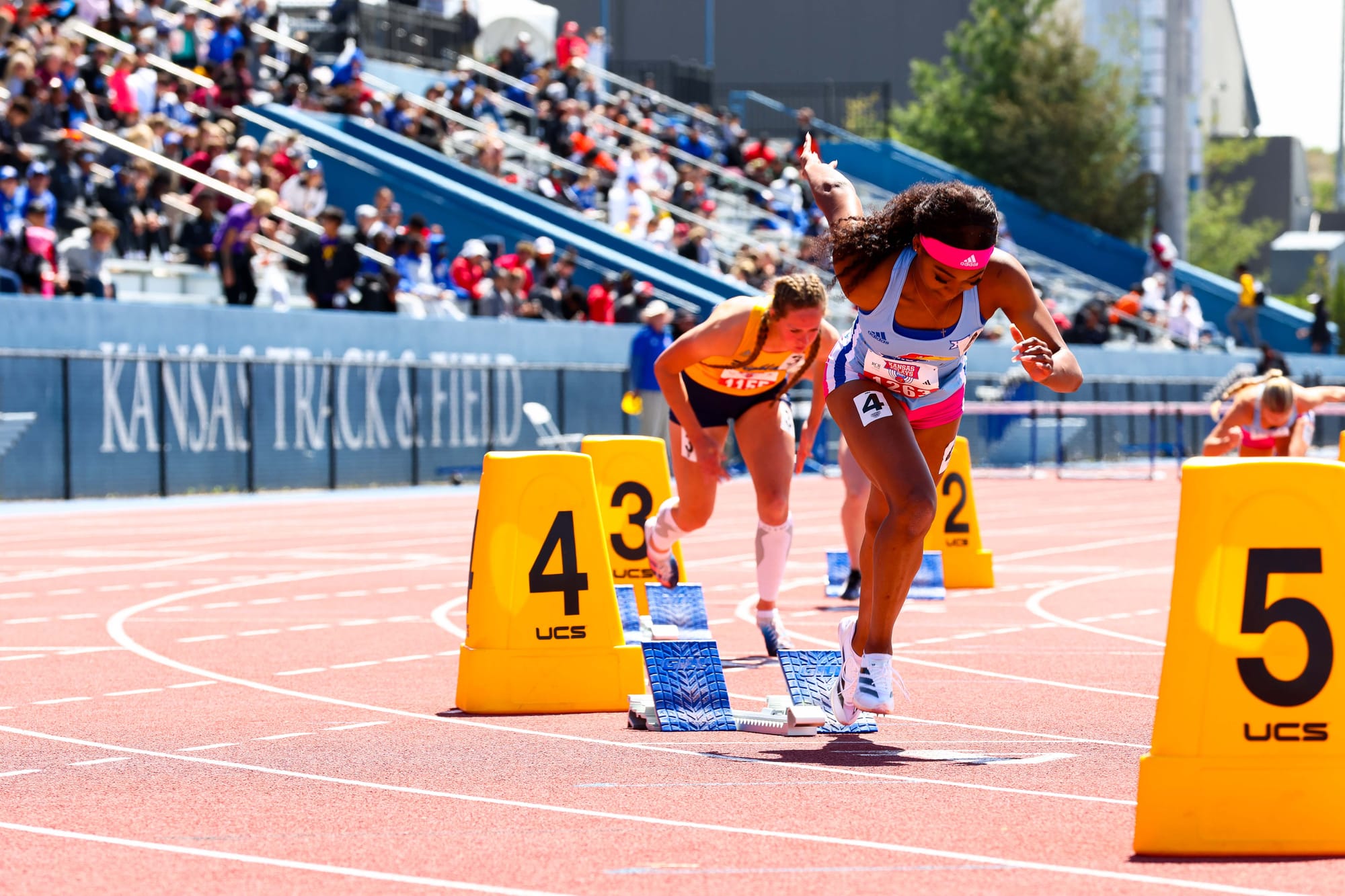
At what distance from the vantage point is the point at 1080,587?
1526 centimetres

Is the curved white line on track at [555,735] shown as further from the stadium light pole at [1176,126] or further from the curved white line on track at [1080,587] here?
the stadium light pole at [1176,126]

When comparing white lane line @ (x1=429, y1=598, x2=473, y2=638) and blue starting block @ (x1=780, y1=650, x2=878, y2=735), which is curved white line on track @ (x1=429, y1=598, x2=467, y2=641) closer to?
white lane line @ (x1=429, y1=598, x2=473, y2=638)

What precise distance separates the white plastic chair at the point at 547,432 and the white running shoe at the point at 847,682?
19.8 metres

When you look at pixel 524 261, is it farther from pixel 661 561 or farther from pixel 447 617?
pixel 661 561

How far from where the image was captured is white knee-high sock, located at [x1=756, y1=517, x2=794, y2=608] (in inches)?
428

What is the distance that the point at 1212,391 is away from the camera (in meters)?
43.2

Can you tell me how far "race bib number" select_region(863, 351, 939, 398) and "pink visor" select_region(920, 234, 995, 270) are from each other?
475 millimetres

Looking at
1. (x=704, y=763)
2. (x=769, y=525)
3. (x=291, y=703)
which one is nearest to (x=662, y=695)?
(x=704, y=763)

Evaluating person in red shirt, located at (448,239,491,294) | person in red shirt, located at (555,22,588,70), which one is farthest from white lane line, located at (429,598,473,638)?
person in red shirt, located at (555,22,588,70)

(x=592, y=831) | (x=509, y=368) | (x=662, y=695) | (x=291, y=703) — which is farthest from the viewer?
(x=509, y=368)

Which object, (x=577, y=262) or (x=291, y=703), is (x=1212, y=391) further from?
(x=291, y=703)

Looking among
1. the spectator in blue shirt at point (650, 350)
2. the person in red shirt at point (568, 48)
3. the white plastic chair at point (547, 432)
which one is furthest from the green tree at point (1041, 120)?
the spectator in blue shirt at point (650, 350)

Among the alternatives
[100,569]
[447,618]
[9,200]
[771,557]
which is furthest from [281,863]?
[9,200]

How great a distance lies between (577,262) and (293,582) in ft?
63.1
